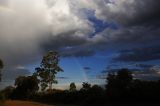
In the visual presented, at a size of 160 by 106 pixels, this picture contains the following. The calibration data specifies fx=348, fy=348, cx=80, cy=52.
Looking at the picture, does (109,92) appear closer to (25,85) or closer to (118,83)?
(118,83)

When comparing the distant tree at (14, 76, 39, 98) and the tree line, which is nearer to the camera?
the tree line

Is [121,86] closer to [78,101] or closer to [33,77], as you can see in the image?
[78,101]

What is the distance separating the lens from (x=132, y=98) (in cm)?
5328

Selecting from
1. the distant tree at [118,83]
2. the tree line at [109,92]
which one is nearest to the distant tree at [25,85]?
the tree line at [109,92]

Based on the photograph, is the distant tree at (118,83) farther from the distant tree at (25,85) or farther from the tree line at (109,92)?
the distant tree at (25,85)

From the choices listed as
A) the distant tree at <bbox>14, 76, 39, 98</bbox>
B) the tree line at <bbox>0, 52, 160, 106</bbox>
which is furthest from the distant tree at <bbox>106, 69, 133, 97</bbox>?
the distant tree at <bbox>14, 76, 39, 98</bbox>

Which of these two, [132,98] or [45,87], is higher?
[45,87]

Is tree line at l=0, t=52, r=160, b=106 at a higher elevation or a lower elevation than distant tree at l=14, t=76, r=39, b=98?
lower

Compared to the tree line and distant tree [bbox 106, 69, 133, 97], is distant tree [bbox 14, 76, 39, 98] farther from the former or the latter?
distant tree [bbox 106, 69, 133, 97]

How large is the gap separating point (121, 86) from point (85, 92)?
1463 cm

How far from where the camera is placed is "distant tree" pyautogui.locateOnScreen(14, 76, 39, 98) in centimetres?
9725

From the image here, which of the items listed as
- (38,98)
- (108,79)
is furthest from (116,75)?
(38,98)

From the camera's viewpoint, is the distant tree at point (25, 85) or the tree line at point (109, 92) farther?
the distant tree at point (25, 85)

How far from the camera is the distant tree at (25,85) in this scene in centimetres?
9725
